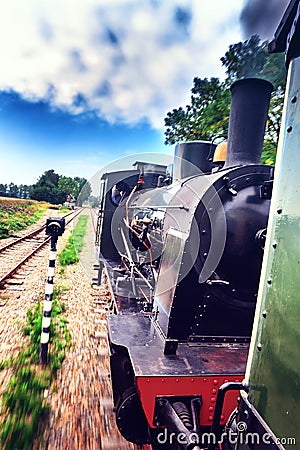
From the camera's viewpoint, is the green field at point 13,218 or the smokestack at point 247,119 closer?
the smokestack at point 247,119

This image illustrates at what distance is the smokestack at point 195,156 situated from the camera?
431cm

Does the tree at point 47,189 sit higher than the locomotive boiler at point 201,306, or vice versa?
the tree at point 47,189

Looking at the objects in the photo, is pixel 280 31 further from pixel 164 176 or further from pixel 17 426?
pixel 164 176

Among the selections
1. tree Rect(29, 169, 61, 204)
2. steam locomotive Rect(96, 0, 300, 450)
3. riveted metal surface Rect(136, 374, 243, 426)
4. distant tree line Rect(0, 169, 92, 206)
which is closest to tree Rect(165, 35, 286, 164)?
steam locomotive Rect(96, 0, 300, 450)

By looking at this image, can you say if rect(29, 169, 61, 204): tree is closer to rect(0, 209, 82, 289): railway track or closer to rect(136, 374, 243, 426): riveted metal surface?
rect(0, 209, 82, 289): railway track

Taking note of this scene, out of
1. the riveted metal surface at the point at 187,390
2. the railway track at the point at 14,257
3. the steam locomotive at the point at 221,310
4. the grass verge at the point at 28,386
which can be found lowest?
the grass verge at the point at 28,386

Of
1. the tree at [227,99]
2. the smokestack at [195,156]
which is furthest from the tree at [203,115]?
the smokestack at [195,156]

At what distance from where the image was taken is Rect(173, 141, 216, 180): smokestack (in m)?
4.31

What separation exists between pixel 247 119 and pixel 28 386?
11.0 feet

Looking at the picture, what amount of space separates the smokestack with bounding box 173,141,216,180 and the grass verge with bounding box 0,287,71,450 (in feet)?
9.49

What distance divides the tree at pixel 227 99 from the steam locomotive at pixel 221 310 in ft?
5.79

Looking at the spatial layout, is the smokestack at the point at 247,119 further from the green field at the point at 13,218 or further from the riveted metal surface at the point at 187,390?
the green field at the point at 13,218

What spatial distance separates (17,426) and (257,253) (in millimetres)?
2421

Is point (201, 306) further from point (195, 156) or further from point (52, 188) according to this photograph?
point (52, 188)
